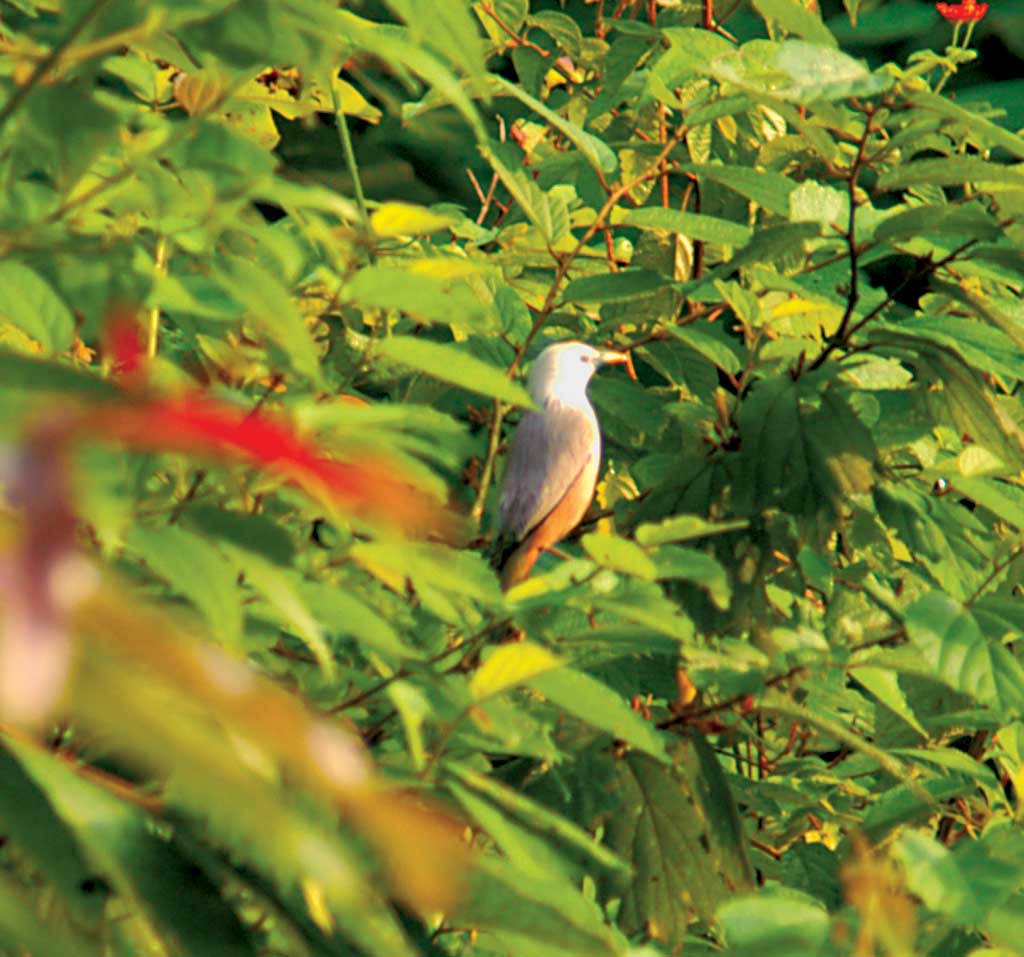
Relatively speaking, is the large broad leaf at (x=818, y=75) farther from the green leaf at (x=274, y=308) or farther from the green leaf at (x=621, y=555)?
the green leaf at (x=274, y=308)

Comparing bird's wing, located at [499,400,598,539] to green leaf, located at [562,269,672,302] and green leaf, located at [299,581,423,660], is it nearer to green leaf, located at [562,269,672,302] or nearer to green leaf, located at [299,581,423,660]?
green leaf, located at [562,269,672,302]

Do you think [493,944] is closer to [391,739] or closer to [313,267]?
[391,739]

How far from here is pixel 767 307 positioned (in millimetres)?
1270

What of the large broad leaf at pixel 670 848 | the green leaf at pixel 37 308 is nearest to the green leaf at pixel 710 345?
the large broad leaf at pixel 670 848

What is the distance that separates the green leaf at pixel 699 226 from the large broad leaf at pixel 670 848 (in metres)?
0.40

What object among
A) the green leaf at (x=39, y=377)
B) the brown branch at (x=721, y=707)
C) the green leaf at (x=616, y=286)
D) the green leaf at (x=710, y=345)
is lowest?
the brown branch at (x=721, y=707)

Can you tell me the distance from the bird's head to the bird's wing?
0.07 feet

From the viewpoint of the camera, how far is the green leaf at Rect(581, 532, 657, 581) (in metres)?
0.73

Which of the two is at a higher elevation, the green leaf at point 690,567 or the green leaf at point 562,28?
the green leaf at point 690,567

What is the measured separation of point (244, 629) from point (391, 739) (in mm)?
192

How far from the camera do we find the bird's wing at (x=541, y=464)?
1.70 meters

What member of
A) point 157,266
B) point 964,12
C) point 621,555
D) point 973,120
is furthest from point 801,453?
point 964,12

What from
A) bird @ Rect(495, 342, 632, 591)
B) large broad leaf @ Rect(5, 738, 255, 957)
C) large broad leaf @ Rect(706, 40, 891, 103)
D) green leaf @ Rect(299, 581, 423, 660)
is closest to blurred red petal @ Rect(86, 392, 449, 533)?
large broad leaf @ Rect(5, 738, 255, 957)

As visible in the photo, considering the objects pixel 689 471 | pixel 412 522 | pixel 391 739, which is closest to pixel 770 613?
pixel 689 471
